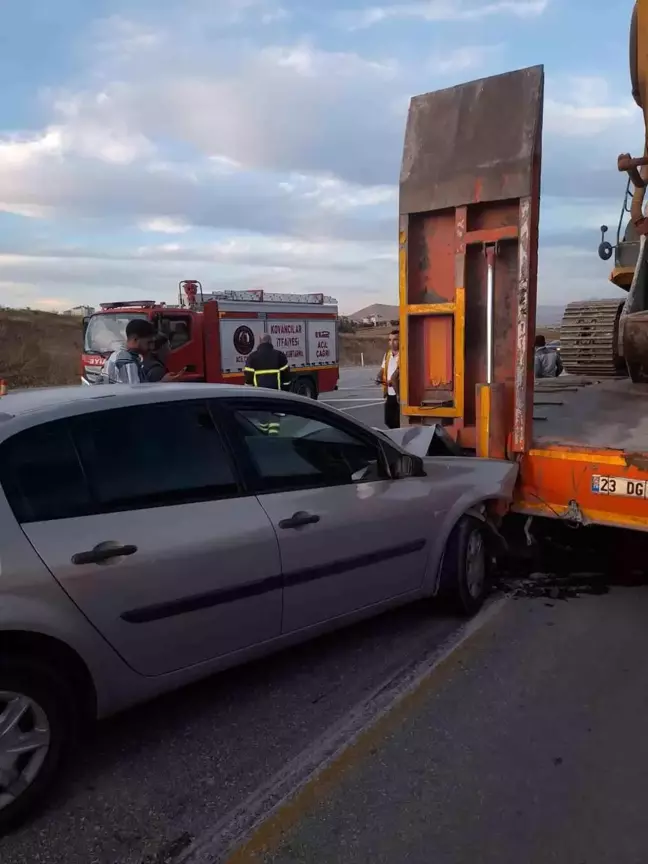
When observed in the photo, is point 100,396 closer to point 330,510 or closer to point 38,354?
point 330,510

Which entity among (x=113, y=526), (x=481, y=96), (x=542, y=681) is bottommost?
(x=542, y=681)

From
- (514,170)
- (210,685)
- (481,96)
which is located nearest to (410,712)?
(210,685)

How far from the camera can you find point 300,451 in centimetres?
392

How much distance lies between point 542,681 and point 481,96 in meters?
3.75

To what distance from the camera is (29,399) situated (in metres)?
3.35

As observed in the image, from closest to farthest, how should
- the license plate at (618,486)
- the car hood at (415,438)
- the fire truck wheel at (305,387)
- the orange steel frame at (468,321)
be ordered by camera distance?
the license plate at (618,486) → the orange steel frame at (468,321) → the car hood at (415,438) → the fire truck wheel at (305,387)

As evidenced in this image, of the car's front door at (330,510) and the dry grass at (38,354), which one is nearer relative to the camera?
the car's front door at (330,510)

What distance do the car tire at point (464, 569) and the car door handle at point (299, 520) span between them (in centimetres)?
118

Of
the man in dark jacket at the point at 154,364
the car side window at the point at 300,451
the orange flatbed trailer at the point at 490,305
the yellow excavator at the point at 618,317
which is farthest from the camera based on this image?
the yellow excavator at the point at 618,317

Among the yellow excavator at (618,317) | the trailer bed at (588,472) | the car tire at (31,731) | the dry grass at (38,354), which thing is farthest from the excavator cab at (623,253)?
the dry grass at (38,354)

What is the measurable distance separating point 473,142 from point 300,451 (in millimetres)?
2617

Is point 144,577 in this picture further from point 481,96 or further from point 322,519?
point 481,96

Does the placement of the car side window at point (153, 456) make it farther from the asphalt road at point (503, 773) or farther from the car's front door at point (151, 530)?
the asphalt road at point (503, 773)

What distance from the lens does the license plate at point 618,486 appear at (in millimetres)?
4531
